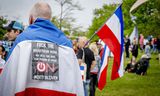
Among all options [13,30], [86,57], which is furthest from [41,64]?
[86,57]

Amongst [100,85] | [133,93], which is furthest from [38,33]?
[133,93]

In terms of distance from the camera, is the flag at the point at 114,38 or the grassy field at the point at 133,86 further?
the grassy field at the point at 133,86

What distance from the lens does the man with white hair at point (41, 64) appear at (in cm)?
351

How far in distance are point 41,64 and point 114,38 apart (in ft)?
19.1

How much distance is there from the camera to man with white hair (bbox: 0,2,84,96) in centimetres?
351

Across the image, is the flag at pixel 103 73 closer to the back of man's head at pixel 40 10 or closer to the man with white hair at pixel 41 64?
the man with white hair at pixel 41 64

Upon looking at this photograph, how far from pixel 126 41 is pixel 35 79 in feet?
87.1

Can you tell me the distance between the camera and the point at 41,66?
358 cm

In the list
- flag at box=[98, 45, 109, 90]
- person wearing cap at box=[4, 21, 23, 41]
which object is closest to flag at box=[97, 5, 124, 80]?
flag at box=[98, 45, 109, 90]

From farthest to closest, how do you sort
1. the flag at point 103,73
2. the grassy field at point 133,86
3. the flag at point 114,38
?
the grassy field at point 133,86
the flag at point 103,73
the flag at point 114,38

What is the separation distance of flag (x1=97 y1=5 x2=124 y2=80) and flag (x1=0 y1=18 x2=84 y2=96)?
5330 mm

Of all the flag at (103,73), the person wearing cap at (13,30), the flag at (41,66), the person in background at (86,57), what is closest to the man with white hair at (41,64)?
the flag at (41,66)

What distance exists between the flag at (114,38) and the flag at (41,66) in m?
5.33

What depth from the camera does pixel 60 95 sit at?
3670mm
